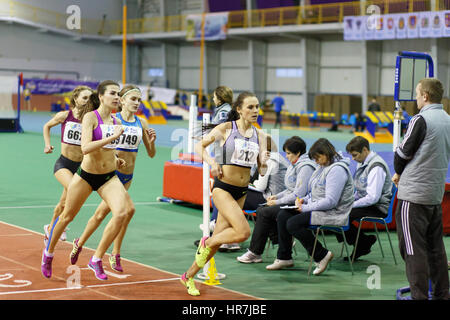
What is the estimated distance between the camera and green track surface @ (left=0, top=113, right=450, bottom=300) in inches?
249

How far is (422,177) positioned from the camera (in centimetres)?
540

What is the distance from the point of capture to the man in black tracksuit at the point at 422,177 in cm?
538

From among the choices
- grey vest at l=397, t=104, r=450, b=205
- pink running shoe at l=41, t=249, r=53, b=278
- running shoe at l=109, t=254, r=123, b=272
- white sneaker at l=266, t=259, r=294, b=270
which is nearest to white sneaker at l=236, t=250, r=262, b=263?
white sneaker at l=266, t=259, r=294, b=270

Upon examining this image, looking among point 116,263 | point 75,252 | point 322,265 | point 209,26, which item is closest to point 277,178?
point 322,265

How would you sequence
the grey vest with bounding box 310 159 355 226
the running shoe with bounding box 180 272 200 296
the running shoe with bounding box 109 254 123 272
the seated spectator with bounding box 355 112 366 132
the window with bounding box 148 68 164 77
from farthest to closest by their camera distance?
the window with bounding box 148 68 164 77
the seated spectator with bounding box 355 112 366 132
the grey vest with bounding box 310 159 355 226
the running shoe with bounding box 109 254 123 272
the running shoe with bounding box 180 272 200 296

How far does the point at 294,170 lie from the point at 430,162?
2380mm

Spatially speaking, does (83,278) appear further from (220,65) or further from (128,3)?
(128,3)

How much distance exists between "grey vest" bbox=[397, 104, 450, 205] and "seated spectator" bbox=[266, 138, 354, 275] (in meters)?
1.48

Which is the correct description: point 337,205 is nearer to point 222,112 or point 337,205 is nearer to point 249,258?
point 249,258

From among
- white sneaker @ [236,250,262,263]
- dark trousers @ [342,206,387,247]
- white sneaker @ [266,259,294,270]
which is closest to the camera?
white sneaker @ [266,259,294,270]

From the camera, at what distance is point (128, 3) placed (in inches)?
1896

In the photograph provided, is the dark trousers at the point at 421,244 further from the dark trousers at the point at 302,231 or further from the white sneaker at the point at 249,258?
the white sneaker at the point at 249,258

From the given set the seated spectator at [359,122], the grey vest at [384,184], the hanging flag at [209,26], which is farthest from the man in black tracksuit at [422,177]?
the hanging flag at [209,26]

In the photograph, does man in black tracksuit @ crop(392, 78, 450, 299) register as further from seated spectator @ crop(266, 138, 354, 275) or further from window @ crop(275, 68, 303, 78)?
window @ crop(275, 68, 303, 78)
